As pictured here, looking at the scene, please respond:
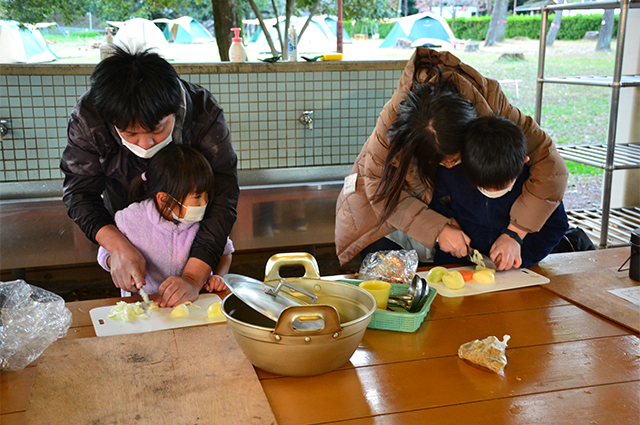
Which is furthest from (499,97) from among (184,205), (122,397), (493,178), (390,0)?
(390,0)

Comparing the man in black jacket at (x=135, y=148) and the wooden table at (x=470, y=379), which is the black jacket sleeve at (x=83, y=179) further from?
the wooden table at (x=470, y=379)

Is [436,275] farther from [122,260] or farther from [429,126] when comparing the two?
[122,260]

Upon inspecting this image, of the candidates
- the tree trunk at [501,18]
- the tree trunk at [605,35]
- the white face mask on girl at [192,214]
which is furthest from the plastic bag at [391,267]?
the tree trunk at [501,18]

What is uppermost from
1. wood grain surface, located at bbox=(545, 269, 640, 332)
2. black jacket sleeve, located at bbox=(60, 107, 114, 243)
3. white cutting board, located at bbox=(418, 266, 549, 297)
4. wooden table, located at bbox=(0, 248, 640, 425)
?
black jacket sleeve, located at bbox=(60, 107, 114, 243)

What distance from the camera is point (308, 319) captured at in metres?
0.90

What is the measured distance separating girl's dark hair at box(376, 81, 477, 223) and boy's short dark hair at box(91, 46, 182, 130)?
0.62 meters

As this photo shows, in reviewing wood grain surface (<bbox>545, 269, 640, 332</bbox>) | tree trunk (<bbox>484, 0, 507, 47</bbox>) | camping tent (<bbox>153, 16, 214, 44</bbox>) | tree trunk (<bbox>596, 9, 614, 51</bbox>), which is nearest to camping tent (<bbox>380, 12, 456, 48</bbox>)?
tree trunk (<bbox>484, 0, 507, 47</bbox>)

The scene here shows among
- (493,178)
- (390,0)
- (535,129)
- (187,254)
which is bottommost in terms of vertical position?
(187,254)

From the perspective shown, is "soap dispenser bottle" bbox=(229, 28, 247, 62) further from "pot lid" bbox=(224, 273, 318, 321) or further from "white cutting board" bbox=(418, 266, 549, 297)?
"pot lid" bbox=(224, 273, 318, 321)

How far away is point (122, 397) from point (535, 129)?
1388 millimetres

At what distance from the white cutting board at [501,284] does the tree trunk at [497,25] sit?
7753 mm

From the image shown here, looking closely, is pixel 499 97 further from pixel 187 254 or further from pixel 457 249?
pixel 187 254

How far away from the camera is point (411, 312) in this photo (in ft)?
4.02

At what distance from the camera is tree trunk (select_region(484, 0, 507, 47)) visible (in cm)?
834
